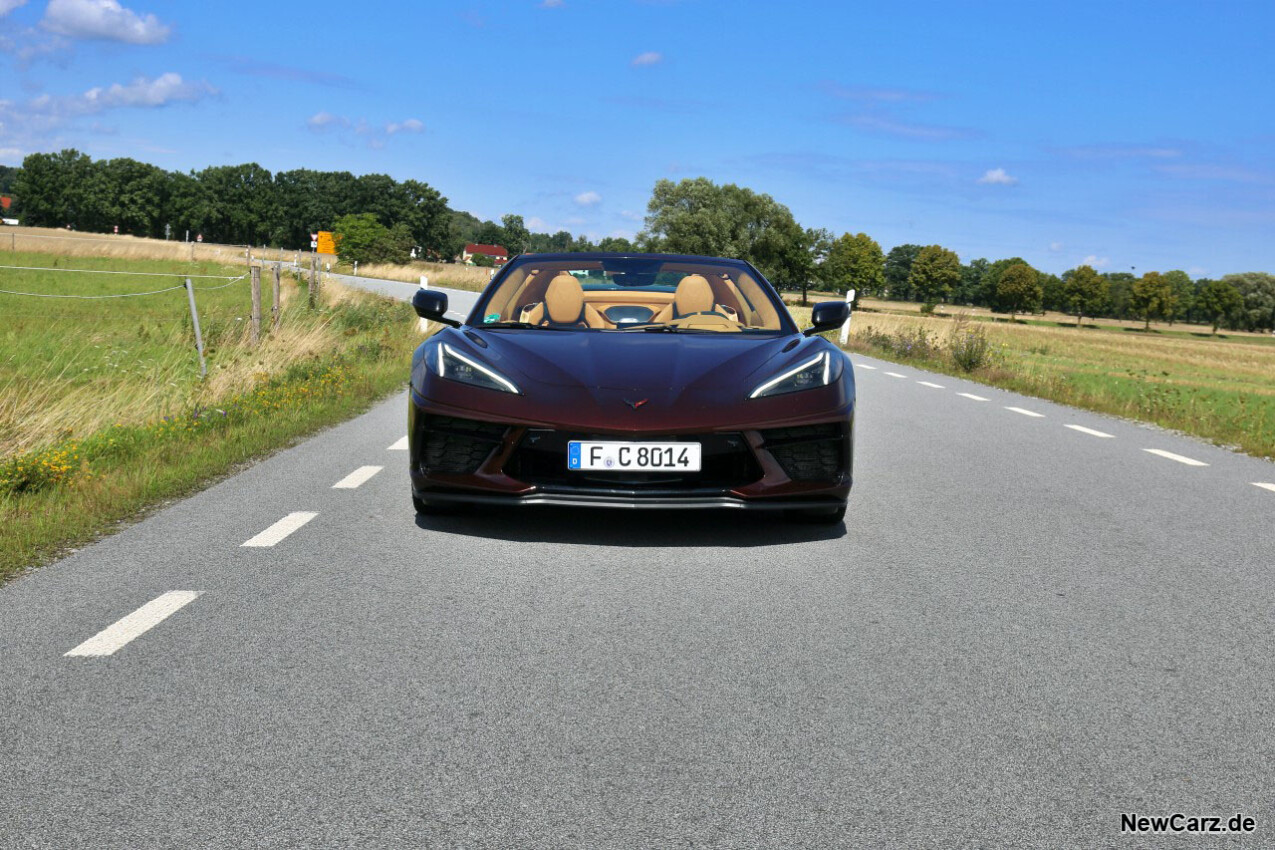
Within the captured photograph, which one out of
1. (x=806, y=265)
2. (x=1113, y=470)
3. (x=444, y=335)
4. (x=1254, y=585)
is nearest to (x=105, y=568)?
(x=444, y=335)

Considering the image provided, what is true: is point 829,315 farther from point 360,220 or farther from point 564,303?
point 360,220

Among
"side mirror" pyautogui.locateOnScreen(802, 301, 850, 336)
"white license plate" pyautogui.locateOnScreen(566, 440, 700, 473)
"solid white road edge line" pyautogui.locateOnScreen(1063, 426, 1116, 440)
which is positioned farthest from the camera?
"solid white road edge line" pyautogui.locateOnScreen(1063, 426, 1116, 440)

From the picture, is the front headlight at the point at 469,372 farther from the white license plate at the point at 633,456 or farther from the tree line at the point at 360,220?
the tree line at the point at 360,220

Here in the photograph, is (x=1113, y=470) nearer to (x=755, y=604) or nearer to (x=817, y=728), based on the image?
(x=755, y=604)

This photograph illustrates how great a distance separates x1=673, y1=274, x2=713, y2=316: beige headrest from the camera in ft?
23.2

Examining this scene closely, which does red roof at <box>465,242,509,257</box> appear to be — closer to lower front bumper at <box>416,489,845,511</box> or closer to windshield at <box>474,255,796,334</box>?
windshield at <box>474,255,796,334</box>

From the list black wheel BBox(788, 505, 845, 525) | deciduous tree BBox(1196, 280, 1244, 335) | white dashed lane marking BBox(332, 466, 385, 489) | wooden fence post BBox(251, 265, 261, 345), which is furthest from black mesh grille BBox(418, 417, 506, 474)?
deciduous tree BBox(1196, 280, 1244, 335)

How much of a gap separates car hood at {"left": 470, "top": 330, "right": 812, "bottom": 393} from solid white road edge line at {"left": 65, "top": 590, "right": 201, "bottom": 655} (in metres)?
1.82

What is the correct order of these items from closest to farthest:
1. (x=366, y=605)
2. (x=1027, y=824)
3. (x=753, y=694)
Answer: (x=1027, y=824) → (x=753, y=694) → (x=366, y=605)

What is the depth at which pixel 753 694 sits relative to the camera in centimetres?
367

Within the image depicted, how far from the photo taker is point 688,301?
7.11 meters

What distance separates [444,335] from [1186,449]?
7182 millimetres

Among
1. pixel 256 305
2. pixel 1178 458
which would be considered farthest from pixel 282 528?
pixel 256 305

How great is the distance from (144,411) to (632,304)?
4351 millimetres
